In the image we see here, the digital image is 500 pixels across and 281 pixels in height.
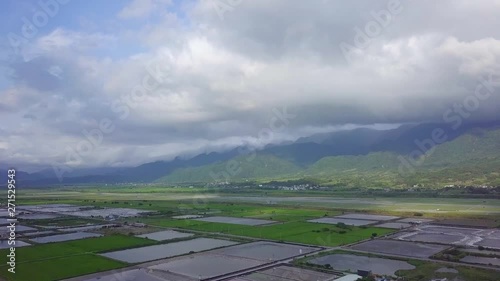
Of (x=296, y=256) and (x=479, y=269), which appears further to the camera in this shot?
(x=296, y=256)

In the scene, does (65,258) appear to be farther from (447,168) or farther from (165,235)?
(447,168)

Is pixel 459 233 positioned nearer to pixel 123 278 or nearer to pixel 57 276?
pixel 123 278

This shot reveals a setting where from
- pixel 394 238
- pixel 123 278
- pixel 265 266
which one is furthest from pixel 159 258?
pixel 394 238

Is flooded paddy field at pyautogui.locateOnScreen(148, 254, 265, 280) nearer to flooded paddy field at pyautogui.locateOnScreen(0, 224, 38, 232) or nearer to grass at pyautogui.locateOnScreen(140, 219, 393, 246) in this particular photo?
grass at pyautogui.locateOnScreen(140, 219, 393, 246)

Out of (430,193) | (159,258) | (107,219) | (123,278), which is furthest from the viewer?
(430,193)

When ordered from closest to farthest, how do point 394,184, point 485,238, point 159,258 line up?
point 159,258, point 485,238, point 394,184
